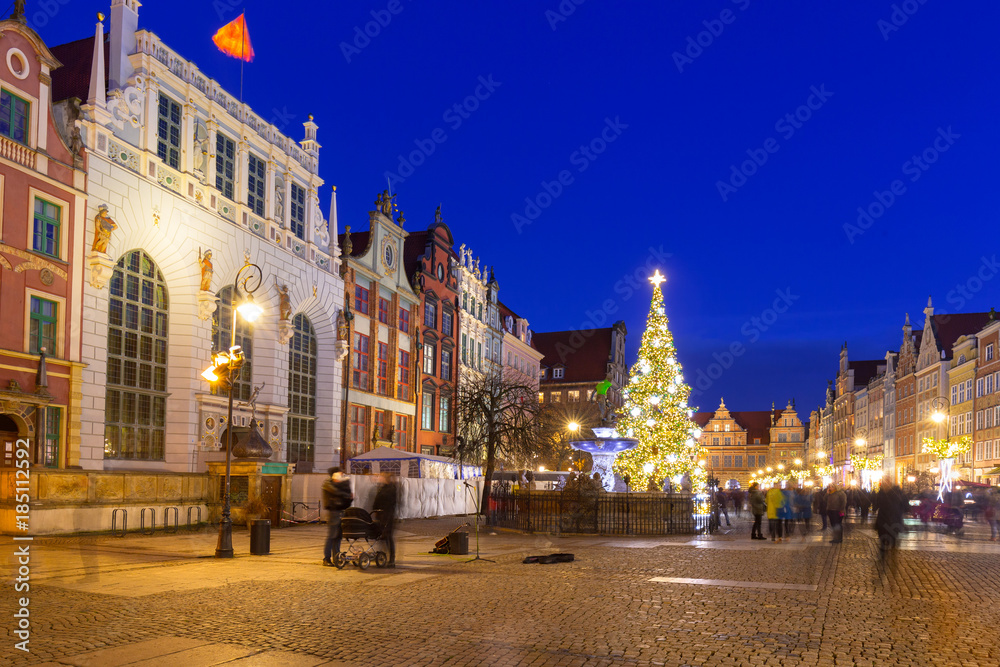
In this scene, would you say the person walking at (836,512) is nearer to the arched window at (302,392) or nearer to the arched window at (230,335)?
the arched window at (230,335)

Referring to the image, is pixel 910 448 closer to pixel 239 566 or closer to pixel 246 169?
pixel 246 169

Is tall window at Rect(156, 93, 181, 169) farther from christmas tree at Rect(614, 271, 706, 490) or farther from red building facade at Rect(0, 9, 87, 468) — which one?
christmas tree at Rect(614, 271, 706, 490)

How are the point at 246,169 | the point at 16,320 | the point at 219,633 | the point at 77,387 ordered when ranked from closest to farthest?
1. the point at 219,633
2. the point at 16,320
3. the point at 77,387
4. the point at 246,169

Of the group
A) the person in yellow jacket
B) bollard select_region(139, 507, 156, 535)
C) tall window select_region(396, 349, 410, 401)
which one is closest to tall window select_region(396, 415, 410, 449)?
tall window select_region(396, 349, 410, 401)

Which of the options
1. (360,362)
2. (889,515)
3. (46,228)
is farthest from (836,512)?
(360,362)

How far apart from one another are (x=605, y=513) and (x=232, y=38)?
851 inches

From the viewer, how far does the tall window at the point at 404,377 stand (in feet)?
161

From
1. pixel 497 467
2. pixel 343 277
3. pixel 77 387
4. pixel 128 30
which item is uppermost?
pixel 128 30

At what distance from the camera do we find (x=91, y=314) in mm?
Result: 26500

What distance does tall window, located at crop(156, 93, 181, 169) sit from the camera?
30.4m

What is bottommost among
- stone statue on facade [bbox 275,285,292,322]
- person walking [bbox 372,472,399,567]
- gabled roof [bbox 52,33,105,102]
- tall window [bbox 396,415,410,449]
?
person walking [bbox 372,472,399,567]

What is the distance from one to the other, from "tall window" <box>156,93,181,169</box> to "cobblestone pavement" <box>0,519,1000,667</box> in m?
15.9

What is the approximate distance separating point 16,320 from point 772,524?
21789 millimetres

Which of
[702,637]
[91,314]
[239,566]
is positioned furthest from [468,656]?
[91,314]
